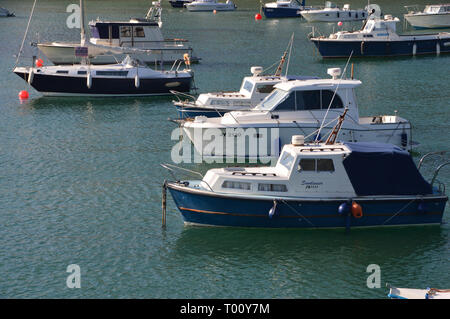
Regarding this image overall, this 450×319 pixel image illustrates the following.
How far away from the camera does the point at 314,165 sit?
79.4 ft

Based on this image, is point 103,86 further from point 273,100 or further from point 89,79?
point 273,100

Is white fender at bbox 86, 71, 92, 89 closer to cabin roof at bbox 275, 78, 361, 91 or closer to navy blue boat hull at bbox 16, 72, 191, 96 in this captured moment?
navy blue boat hull at bbox 16, 72, 191, 96

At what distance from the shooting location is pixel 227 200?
24.2 meters

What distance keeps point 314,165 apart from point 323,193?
98 centimetres

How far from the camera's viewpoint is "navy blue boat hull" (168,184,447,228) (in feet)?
79.4

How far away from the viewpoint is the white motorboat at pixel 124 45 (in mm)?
58719

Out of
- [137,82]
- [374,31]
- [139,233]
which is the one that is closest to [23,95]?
[137,82]

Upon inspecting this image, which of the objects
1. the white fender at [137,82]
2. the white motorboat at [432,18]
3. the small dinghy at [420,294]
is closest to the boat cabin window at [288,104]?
the small dinghy at [420,294]

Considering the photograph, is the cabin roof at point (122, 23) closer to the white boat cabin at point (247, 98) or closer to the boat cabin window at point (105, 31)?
the boat cabin window at point (105, 31)

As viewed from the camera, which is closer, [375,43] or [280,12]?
[375,43]

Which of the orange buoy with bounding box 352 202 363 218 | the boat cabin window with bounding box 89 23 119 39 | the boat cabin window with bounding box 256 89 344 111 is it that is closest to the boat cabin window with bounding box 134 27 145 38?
the boat cabin window with bounding box 89 23 119 39

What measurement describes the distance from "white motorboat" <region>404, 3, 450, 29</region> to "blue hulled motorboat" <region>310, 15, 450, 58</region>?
20.5 m

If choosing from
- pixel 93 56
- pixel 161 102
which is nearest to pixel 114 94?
pixel 161 102
